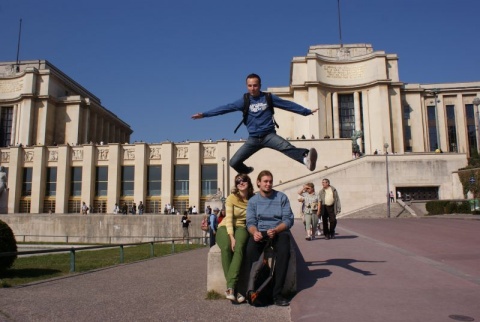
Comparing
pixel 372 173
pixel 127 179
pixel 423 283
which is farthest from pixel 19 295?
pixel 127 179

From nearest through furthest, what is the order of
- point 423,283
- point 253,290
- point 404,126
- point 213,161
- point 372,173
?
point 253,290 → point 423,283 → point 372,173 → point 213,161 → point 404,126

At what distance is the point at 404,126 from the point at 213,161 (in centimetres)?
3464

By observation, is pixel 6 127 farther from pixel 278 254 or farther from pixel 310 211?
pixel 278 254

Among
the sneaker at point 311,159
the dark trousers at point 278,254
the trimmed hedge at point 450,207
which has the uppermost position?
the sneaker at point 311,159

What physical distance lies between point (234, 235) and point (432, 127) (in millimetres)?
73115

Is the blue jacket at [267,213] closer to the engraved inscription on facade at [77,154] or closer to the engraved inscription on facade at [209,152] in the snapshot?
the engraved inscription on facade at [209,152]

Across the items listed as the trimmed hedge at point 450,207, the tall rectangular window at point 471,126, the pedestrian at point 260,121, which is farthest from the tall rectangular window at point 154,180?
the tall rectangular window at point 471,126

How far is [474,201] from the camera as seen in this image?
1027 inches

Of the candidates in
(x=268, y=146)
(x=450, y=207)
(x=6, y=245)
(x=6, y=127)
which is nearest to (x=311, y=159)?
(x=268, y=146)

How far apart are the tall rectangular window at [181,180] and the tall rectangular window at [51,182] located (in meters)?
16.6

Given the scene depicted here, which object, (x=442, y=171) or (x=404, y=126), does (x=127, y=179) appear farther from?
(x=404, y=126)

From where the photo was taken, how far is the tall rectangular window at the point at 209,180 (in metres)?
47.5

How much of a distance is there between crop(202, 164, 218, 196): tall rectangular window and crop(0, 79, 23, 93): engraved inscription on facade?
38537 mm

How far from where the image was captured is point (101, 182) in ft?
164
